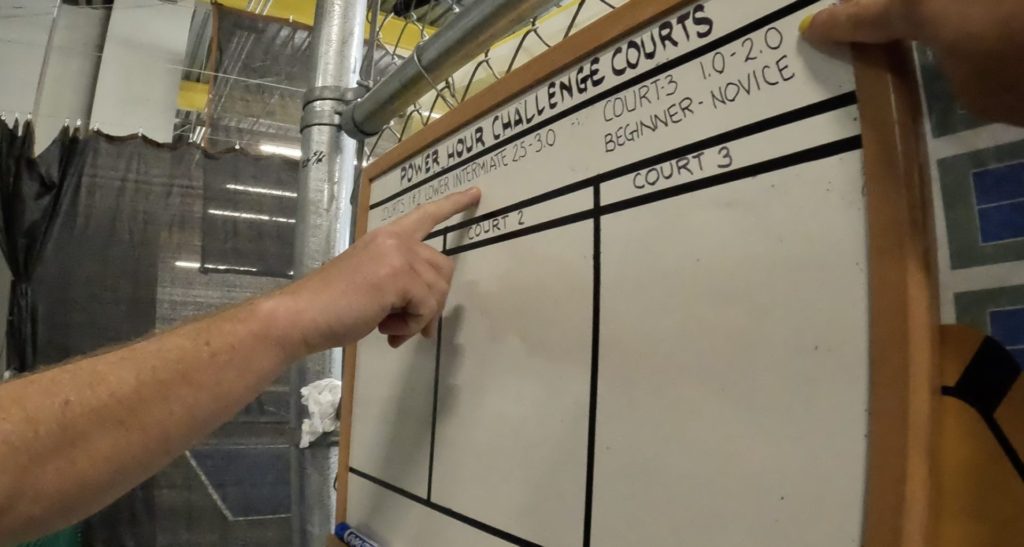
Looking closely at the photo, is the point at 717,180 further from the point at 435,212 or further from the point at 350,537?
the point at 350,537

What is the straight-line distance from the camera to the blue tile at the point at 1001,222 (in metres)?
0.24

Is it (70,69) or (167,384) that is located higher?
(70,69)

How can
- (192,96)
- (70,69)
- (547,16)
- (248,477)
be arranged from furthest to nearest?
1. (192,96)
2. (70,69)
3. (248,477)
4. (547,16)

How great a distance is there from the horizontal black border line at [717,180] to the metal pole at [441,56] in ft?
0.66

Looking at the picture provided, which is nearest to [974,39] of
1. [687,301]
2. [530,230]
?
[687,301]

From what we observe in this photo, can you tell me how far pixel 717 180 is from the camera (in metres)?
0.32

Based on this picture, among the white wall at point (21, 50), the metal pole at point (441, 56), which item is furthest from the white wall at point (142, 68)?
Result: the metal pole at point (441, 56)

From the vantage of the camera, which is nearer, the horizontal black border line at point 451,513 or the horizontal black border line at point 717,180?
the horizontal black border line at point 717,180

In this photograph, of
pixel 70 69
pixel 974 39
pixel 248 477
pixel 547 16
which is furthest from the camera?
pixel 70 69

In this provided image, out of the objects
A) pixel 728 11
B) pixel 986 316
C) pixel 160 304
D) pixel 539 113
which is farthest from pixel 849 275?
pixel 160 304

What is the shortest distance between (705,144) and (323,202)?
59 cm

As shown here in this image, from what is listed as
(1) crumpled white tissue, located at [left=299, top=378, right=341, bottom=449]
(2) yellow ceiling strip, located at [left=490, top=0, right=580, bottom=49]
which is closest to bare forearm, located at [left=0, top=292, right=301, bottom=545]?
(1) crumpled white tissue, located at [left=299, top=378, right=341, bottom=449]

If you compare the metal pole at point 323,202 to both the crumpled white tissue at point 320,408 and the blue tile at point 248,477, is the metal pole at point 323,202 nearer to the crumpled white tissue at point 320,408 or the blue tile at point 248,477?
the crumpled white tissue at point 320,408

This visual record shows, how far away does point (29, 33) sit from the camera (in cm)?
238
